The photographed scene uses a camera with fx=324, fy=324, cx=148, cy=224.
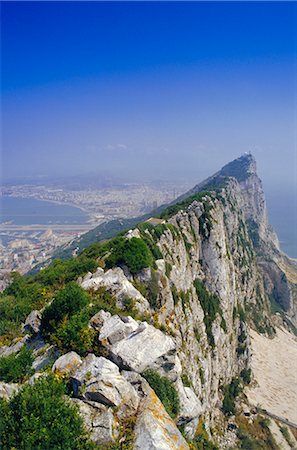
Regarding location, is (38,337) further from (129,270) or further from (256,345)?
(256,345)

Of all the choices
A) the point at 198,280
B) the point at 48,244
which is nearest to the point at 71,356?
the point at 198,280

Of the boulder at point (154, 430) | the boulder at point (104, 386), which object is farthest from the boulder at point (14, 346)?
the boulder at point (154, 430)

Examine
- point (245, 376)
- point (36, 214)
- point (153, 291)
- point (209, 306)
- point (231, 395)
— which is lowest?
point (245, 376)

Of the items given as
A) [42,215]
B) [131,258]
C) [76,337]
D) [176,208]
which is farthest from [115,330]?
[42,215]

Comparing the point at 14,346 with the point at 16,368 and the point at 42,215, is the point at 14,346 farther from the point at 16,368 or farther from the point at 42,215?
A: the point at 42,215

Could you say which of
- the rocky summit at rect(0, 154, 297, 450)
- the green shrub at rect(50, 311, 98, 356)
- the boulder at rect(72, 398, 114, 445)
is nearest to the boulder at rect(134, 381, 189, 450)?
the rocky summit at rect(0, 154, 297, 450)

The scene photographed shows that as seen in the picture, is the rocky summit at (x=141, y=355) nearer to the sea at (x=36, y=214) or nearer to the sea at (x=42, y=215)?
Answer: the sea at (x=36, y=214)
